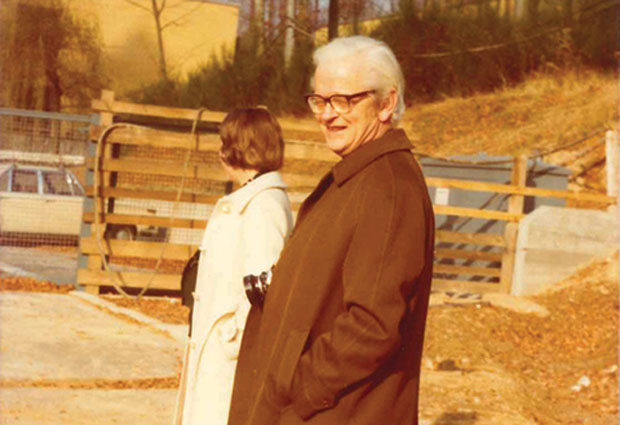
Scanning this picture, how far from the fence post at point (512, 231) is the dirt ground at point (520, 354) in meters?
0.57

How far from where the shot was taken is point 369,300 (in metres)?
2.58

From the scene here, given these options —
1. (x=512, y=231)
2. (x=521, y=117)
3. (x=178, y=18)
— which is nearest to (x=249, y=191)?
(x=512, y=231)

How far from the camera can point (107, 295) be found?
484 inches

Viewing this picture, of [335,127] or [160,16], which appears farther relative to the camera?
[160,16]

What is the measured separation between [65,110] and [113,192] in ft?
25.0

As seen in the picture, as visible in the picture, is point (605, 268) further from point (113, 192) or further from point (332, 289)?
point (332, 289)

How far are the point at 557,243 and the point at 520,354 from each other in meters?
3.76

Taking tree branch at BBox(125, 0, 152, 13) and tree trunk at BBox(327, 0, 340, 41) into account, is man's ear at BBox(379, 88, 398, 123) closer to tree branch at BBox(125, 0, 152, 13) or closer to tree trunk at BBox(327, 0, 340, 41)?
tree branch at BBox(125, 0, 152, 13)

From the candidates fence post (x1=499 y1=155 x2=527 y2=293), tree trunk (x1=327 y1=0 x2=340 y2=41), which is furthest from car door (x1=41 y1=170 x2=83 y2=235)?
fence post (x1=499 y1=155 x2=527 y2=293)

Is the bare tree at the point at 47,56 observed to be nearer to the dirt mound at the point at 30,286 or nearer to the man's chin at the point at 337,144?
the dirt mound at the point at 30,286

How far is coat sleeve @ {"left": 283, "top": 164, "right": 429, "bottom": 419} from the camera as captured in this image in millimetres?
2582

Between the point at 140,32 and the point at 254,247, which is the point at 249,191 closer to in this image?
the point at 254,247

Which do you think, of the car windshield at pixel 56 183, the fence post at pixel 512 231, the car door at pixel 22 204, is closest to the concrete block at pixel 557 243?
the fence post at pixel 512 231

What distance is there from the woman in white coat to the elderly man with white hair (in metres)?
0.86
